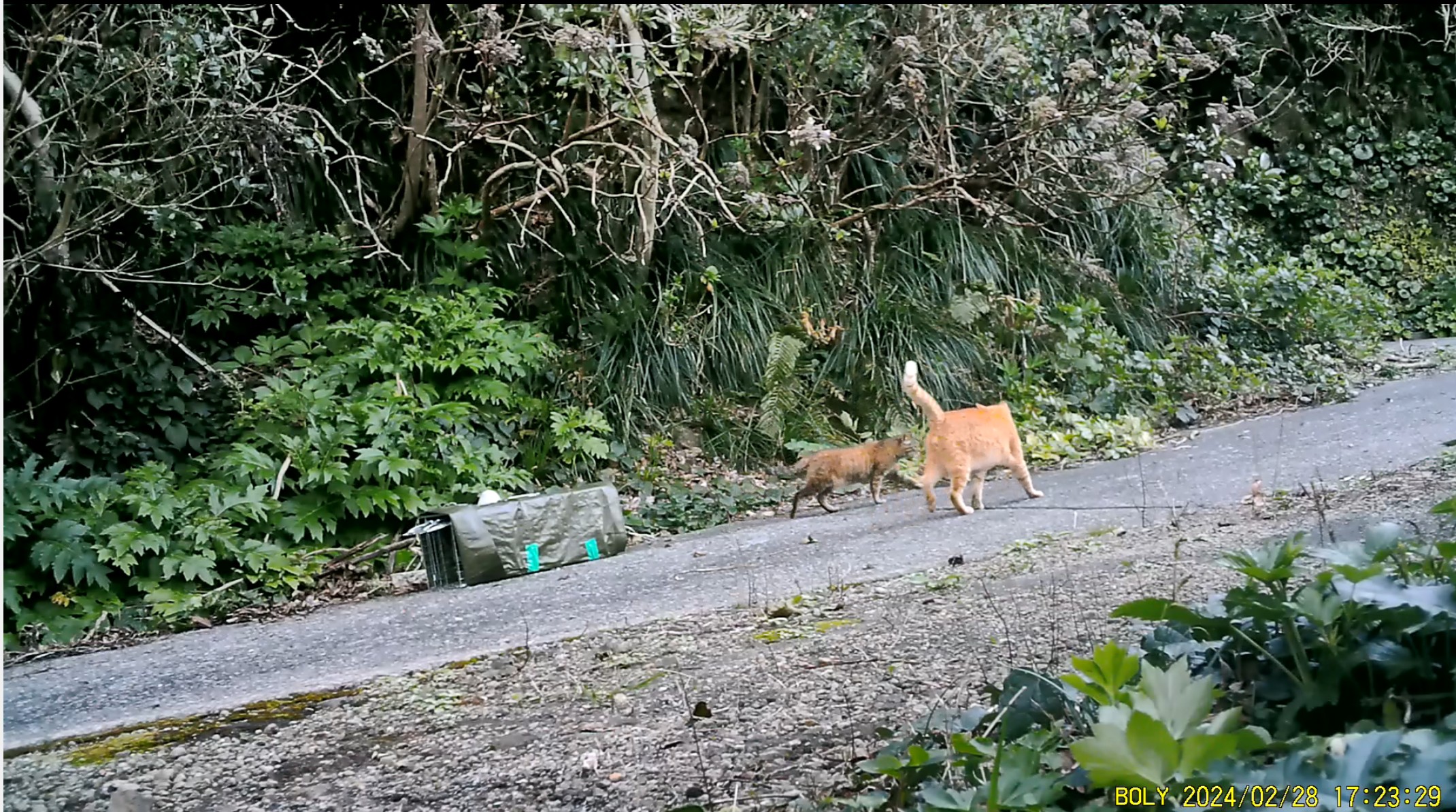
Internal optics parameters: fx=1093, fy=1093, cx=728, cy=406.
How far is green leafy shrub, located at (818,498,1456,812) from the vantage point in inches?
38.0

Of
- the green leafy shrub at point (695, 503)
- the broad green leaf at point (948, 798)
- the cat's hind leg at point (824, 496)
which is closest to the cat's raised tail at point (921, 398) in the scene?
the cat's hind leg at point (824, 496)

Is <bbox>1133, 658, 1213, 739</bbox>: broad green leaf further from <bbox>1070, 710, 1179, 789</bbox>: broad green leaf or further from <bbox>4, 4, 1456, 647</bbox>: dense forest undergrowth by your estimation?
<bbox>4, 4, 1456, 647</bbox>: dense forest undergrowth

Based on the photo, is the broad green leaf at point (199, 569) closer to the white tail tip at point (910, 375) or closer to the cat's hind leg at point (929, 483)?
the cat's hind leg at point (929, 483)

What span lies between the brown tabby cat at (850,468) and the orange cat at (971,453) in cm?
19

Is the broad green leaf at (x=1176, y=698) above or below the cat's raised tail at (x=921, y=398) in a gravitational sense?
above

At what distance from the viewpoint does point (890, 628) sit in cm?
194

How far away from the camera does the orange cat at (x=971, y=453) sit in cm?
355

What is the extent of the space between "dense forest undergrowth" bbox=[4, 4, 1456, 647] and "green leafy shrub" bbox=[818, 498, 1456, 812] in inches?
77.4

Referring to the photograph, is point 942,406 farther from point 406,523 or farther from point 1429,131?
point 1429,131

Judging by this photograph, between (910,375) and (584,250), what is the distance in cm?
176

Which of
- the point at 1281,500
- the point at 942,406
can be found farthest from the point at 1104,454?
the point at 1281,500

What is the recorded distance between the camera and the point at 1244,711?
45.8 inches

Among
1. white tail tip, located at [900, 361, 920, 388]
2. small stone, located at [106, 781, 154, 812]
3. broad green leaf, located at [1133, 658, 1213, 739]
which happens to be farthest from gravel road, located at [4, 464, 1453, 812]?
white tail tip, located at [900, 361, 920, 388]

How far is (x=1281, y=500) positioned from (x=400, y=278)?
12.8 ft
